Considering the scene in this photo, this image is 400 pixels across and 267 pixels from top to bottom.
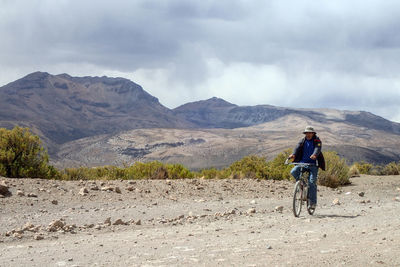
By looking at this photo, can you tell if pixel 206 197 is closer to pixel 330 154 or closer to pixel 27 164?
pixel 27 164

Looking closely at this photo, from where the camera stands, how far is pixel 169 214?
13.0 m

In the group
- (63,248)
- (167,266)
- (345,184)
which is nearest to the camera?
(167,266)

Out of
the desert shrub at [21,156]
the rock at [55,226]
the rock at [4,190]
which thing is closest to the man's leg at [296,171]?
the rock at [55,226]

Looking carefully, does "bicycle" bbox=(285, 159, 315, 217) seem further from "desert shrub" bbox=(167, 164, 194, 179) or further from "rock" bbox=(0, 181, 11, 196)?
"desert shrub" bbox=(167, 164, 194, 179)

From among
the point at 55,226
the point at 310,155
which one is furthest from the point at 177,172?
the point at 55,226

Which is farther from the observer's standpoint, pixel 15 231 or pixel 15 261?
pixel 15 231

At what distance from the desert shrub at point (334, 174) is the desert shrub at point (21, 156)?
38.6 feet

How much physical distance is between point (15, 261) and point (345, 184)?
58.2ft

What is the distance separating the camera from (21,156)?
19.2 metres

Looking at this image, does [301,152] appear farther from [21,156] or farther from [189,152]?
[189,152]

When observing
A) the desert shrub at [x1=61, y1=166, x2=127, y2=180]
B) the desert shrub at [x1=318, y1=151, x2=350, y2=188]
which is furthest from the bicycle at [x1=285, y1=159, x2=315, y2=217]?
the desert shrub at [x1=61, y1=166, x2=127, y2=180]

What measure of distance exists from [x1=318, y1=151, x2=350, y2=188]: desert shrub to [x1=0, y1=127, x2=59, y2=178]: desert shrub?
11.8 metres

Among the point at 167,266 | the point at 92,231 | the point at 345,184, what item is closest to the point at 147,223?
the point at 92,231

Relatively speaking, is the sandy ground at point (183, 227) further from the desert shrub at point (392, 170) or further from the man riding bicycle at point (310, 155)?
the desert shrub at point (392, 170)
